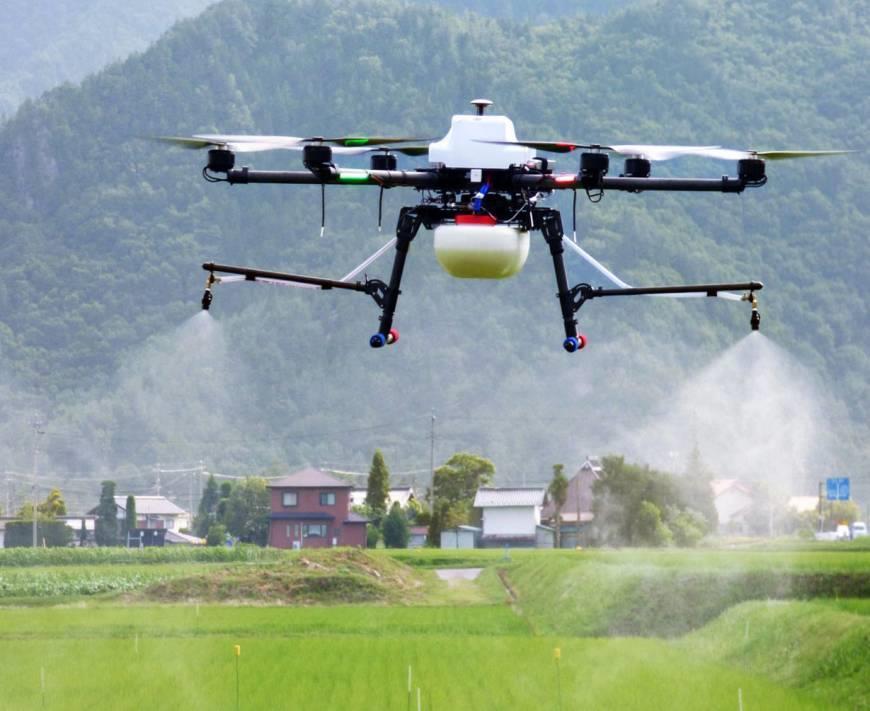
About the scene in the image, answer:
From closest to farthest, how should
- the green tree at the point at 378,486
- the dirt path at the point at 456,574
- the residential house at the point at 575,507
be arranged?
1. the dirt path at the point at 456,574
2. the residential house at the point at 575,507
3. the green tree at the point at 378,486

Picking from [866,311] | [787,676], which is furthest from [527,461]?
[787,676]

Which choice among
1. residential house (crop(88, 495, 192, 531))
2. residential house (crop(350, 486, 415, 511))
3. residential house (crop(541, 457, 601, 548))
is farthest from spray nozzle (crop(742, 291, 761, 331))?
→ residential house (crop(350, 486, 415, 511))

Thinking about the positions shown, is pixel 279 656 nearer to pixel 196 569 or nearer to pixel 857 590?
pixel 857 590

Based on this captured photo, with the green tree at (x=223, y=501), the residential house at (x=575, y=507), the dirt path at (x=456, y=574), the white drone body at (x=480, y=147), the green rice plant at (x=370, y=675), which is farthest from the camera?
the green tree at (x=223, y=501)

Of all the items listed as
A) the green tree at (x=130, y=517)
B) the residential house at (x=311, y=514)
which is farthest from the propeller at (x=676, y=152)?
the green tree at (x=130, y=517)

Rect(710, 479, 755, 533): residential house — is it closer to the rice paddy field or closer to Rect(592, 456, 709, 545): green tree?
Rect(592, 456, 709, 545): green tree

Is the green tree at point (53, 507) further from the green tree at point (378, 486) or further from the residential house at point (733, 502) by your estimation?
the residential house at point (733, 502)

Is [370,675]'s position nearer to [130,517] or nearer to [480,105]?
[480,105]
